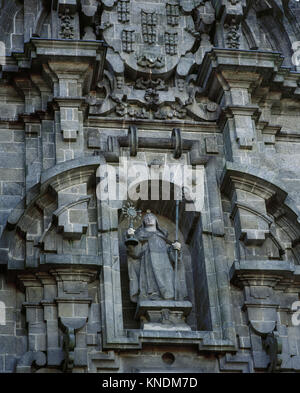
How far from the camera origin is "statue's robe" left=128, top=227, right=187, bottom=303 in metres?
19.1

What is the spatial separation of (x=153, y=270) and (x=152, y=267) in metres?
0.07

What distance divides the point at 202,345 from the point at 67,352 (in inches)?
84.0

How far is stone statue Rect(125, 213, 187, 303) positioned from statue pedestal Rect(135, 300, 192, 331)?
194 millimetres

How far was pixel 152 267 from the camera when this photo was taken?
1923cm

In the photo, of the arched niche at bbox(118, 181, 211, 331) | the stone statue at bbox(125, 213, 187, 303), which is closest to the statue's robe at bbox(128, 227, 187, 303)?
the stone statue at bbox(125, 213, 187, 303)

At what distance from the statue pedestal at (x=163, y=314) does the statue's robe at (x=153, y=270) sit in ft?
0.71

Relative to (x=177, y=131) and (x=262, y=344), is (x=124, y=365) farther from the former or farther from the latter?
(x=177, y=131)

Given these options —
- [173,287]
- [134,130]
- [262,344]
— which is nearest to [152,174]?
[134,130]

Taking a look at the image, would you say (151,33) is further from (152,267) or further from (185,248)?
(152,267)
